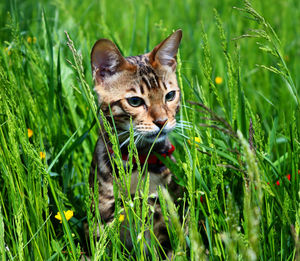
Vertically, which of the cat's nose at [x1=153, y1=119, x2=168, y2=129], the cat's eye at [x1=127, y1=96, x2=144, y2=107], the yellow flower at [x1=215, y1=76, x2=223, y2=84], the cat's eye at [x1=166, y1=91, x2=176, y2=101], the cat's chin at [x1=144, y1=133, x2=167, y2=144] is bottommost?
the yellow flower at [x1=215, y1=76, x2=223, y2=84]

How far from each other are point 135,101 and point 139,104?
0.03 m


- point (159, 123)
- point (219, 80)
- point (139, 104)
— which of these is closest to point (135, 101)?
point (139, 104)

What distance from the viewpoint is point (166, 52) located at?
223cm

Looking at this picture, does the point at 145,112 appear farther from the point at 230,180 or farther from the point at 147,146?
the point at 230,180

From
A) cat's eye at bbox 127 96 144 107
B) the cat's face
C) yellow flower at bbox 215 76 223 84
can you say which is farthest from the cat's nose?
yellow flower at bbox 215 76 223 84

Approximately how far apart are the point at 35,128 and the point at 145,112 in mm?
686

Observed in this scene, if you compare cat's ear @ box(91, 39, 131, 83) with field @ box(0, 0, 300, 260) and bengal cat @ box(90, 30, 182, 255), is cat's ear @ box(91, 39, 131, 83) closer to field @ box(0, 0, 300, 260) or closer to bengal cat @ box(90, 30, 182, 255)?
bengal cat @ box(90, 30, 182, 255)

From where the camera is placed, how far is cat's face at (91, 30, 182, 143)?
80.7 inches

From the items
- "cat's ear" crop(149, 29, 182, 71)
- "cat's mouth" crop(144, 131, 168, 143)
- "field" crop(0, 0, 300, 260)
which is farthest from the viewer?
"cat's ear" crop(149, 29, 182, 71)

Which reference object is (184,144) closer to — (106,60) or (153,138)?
(153,138)

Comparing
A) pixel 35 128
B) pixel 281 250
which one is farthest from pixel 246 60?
pixel 281 250

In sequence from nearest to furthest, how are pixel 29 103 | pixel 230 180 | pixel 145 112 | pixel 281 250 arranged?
pixel 281 250
pixel 230 180
pixel 145 112
pixel 29 103

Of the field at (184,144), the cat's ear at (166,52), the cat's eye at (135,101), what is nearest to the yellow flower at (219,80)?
the field at (184,144)

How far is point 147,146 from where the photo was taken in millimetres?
2152
